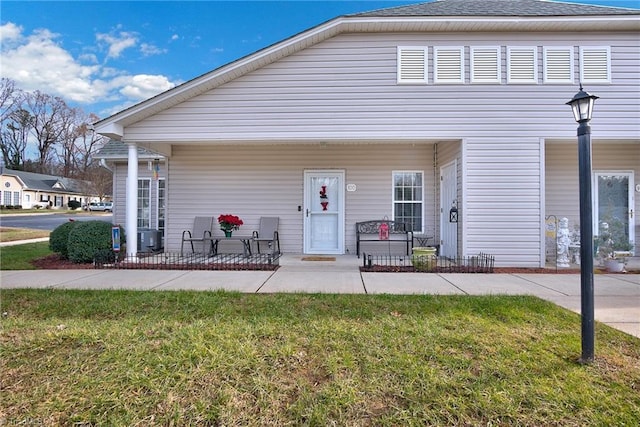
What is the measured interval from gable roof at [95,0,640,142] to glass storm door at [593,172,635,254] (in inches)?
134

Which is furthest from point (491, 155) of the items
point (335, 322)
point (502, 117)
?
point (335, 322)

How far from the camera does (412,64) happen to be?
23.4ft

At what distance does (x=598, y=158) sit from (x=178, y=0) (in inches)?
465

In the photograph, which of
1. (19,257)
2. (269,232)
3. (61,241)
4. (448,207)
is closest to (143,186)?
(61,241)

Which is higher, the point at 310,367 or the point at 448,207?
the point at 448,207

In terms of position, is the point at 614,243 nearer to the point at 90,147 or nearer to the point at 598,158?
the point at 598,158

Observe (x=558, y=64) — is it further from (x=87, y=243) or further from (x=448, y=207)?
(x=87, y=243)

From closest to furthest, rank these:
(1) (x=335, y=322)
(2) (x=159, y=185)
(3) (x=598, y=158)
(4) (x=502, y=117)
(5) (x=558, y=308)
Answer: (1) (x=335, y=322) < (5) (x=558, y=308) < (4) (x=502, y=117) < (3) (x=598, y=158) < (2) (x=159, y=185)

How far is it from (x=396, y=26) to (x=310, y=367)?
7.00 m

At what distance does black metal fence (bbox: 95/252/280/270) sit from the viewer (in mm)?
Result: 6711

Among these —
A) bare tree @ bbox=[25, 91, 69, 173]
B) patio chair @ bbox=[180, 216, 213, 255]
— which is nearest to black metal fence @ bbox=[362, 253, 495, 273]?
patio chair @ bbox=[180, 216, 213, 255]

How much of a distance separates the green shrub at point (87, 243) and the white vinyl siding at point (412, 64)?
24.3 feet

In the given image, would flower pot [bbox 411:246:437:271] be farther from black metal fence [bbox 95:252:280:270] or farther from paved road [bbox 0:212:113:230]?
paved road [bbox 0:212:113:230]

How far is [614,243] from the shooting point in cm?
726
